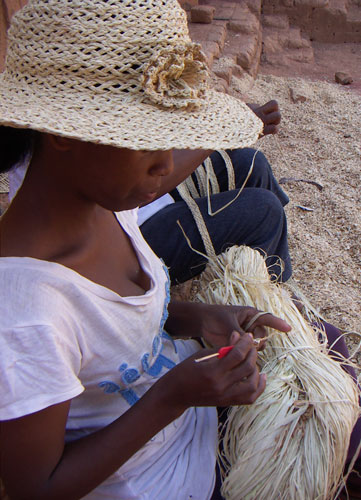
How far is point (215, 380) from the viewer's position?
3.21ft

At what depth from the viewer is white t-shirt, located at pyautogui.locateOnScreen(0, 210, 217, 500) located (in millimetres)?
845

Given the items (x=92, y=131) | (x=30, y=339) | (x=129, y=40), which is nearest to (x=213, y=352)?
(x=30, y=339)

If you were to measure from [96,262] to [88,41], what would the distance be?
454 millimetres

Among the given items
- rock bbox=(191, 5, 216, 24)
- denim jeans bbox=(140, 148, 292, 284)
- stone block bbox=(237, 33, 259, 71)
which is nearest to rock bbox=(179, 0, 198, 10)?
rock bbox=(191, 5, 216, 24)

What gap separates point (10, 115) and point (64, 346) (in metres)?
0.40

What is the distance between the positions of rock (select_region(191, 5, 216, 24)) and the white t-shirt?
3952 millimetres

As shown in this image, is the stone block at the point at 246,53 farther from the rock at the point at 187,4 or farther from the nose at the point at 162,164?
the nose at the point at 162,164

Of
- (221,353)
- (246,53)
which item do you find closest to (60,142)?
(221,353)

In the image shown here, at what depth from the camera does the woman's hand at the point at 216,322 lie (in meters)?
1.32

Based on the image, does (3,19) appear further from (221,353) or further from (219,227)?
(221,353)

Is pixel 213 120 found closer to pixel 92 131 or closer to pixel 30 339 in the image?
pixel 92 131

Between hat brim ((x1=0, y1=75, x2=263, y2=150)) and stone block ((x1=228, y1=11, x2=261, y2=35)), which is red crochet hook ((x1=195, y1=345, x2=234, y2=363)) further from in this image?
stone block ((x1=228, y1=11, x2=261, y2=35))

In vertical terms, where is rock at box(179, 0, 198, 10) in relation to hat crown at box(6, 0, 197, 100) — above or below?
below

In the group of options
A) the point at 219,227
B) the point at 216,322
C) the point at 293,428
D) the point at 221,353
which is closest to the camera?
the point at 221,353
